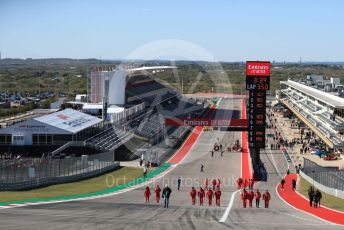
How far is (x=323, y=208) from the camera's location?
88.7 ft

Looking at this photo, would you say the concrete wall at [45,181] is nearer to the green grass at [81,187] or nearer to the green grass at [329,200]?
the green grass at [81,187]

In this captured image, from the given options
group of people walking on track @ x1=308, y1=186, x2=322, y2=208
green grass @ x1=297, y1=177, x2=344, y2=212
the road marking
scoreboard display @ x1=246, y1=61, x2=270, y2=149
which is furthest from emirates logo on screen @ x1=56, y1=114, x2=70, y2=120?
group of people walking on track @ x1=308, y1=186, x2=322, y2=208

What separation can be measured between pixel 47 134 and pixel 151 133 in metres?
20.2

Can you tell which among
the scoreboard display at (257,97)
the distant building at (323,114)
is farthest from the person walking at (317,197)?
the distant building at (323,114)

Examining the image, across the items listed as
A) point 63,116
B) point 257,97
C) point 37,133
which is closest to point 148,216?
point 257,97

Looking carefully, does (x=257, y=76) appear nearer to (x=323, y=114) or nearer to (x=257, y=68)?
(x=257, y=68)

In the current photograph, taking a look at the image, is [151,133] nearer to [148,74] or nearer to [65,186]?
[65,186]

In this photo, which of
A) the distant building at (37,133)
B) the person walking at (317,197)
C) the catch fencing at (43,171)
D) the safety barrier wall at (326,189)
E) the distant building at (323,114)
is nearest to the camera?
the person walking at (317,197)

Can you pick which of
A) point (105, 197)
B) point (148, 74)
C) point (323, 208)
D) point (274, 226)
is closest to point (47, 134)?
point (105, 197)

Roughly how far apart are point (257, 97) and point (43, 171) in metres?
16.0

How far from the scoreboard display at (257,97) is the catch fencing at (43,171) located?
436 inches

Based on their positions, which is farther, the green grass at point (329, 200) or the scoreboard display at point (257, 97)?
the scoreboard display at point (257, 97)

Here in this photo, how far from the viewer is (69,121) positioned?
5553 centimetres

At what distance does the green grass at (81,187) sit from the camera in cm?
2845
